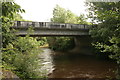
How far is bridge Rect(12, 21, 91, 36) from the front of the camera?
14.5m

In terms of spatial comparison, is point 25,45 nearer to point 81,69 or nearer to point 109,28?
point 81,69

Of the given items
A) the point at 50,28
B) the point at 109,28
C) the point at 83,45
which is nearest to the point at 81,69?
the point at 109,28

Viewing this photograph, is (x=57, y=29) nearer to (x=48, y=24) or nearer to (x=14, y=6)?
(x=48, y=24)

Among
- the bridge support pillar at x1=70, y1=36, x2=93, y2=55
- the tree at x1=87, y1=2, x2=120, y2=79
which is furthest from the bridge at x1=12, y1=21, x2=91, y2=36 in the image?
the bridge support pillar at x1=70, y1=36, x2=93, y2=55

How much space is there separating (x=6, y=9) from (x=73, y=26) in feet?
51.8

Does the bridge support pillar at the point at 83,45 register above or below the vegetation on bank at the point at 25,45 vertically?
below

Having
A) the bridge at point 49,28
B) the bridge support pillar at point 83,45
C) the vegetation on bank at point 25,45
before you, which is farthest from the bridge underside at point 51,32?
the bridge support pillar at point 83,45

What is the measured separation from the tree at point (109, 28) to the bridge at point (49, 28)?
110 inches

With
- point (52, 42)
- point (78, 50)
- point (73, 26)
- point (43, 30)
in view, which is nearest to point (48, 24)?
point (43, 30)

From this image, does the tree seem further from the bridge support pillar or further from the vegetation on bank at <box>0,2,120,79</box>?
the bridge support pillar

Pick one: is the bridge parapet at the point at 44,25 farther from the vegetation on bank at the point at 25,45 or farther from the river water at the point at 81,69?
the river water at the point at 81,69

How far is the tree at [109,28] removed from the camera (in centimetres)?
327

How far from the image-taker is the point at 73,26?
1817cm

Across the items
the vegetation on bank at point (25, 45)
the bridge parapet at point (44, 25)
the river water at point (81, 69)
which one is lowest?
the river water at point (81, 69)
